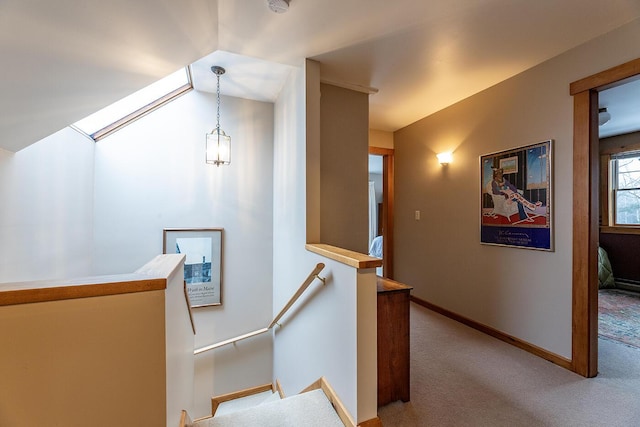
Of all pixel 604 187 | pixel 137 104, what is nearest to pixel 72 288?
pixel 137 104

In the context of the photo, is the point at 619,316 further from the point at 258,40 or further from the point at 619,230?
the point at 258,40

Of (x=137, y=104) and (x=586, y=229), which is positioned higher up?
(x=137, y=104)

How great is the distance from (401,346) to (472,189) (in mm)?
1990

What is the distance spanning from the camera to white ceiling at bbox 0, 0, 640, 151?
126 centimetres

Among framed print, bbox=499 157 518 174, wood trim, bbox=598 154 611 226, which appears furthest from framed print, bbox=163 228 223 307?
wood trim, bbox=598 154 611 226

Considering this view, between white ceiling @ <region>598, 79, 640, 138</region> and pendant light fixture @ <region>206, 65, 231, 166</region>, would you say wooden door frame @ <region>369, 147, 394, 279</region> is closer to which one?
pendant light fixture @ <region>206, 65, 231, 166</region>

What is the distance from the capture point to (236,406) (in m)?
3.14

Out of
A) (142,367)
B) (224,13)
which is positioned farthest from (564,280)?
(224,13)

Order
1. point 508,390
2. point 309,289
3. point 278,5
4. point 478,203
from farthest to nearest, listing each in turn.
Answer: point 478,203, point 309,289, point 508,390, point 278,5

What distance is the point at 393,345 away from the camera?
68.3 inches

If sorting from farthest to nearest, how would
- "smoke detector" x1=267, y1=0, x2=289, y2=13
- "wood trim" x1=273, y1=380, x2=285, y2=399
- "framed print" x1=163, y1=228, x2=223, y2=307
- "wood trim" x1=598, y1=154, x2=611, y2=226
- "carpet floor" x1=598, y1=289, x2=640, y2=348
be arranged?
"wood trim" x1=598, y1=154, x2=611, y2=226 < "framed print" x1=163, y1=228, x2=223, y2=307 < "wood trim" x1=273, y1=380, x2=285, y2=399 < "carpet floor" x1=598, y1=289, x2=640, y2=348 < "smoke detector" x1=267, y1=0, x2=289, y2=13

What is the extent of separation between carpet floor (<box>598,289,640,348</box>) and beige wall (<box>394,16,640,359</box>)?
3.36ft

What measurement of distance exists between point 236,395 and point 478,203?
3.52m

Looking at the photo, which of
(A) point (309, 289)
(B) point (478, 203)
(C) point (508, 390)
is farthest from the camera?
(B) point (478, 203)
